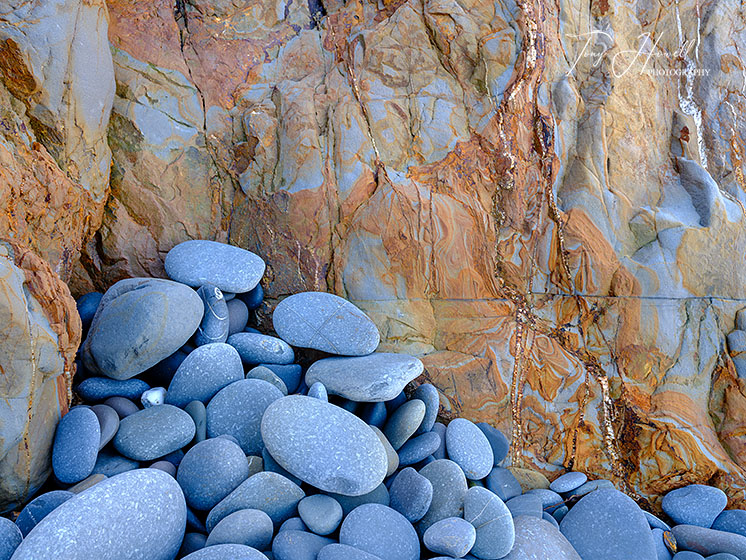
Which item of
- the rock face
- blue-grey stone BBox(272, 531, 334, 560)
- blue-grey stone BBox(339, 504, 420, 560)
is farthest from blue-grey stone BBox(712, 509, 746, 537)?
the rock face

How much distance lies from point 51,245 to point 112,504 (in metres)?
1.29

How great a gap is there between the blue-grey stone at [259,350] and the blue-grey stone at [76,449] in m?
0.74

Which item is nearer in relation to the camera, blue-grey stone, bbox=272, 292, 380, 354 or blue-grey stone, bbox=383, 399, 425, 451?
blue-grey stone, bbox=383, 399, 425, 451

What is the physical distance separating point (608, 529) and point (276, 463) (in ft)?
4.77

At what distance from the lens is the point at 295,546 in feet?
5.62

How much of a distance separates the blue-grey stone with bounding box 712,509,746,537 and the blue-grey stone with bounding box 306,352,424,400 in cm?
165

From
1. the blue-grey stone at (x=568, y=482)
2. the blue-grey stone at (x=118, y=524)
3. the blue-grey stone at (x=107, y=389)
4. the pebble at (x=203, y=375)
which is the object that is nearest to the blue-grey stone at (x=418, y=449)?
the blue-grey stone at (x=568, y=482)

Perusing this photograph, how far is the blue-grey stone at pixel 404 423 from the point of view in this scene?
2.29m

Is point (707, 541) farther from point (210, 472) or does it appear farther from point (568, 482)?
point (210, 472)

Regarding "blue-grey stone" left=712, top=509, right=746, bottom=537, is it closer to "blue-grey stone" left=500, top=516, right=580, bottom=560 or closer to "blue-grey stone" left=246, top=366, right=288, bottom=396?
"blue-grey stone" left=500, top=516, right=580, bottom=560

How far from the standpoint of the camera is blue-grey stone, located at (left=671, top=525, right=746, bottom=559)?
2244 mm

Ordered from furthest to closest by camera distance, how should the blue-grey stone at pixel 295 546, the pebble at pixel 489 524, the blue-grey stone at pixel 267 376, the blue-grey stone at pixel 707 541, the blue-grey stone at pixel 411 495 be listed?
1. the blue-grey stone at pixel 267 376
2. the blue-grey stone at pixel 707 541
3. the blue-grey stone at pixel 411 495
4. the pebble at pixel 489 524
5. the blue-grey stone at pixel 295 546

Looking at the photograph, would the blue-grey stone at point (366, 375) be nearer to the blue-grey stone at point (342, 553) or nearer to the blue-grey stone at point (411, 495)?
the blue-grey stone at point (411, 495)

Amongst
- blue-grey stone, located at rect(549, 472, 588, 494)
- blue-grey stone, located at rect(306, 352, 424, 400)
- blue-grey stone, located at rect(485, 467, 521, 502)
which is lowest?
blue-grey stone, located at rect(549, 472, 588, 494)
